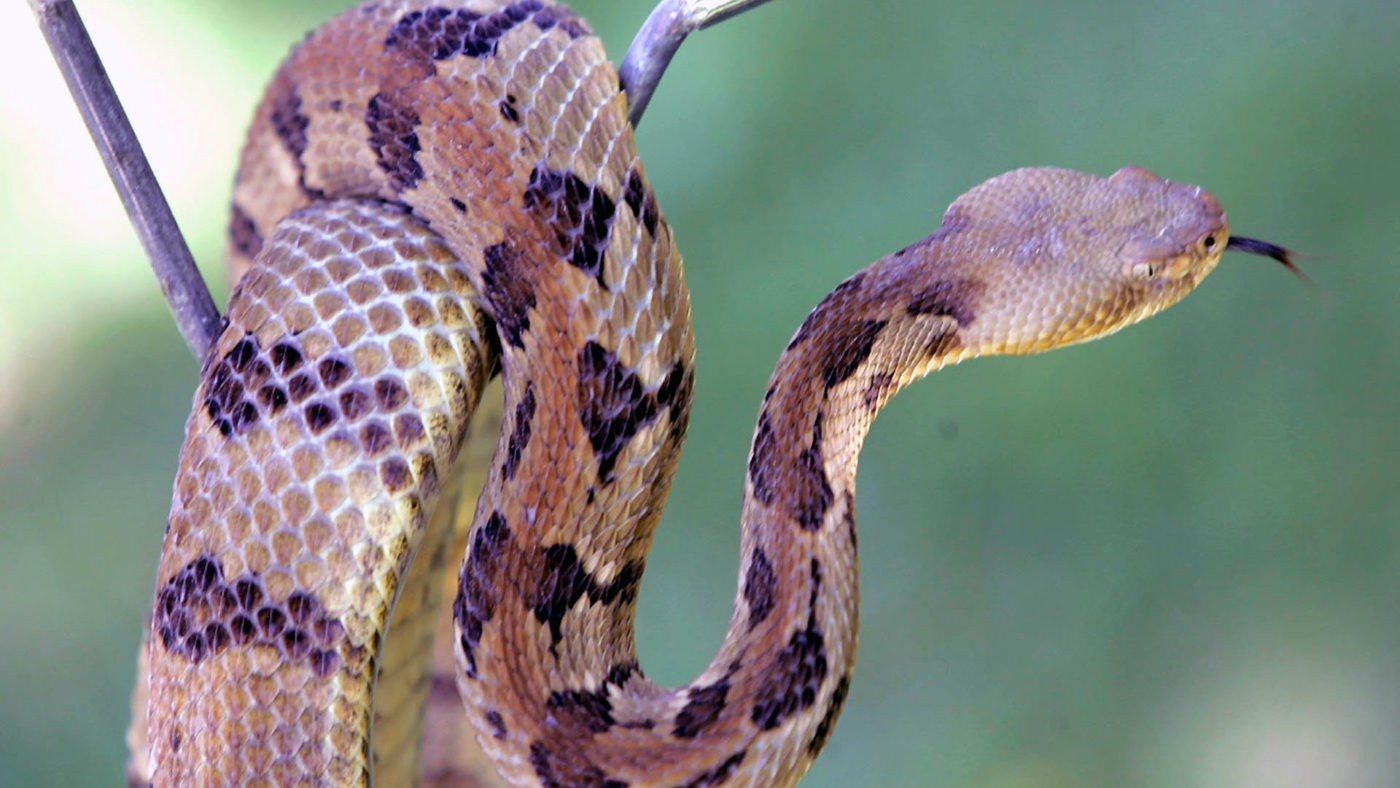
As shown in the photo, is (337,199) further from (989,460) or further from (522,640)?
(989,460)

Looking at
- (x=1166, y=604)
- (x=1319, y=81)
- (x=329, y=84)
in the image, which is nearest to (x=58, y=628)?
(x=329, y=84)

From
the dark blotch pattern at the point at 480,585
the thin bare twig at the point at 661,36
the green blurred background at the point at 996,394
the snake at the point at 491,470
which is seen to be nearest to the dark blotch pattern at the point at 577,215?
the snake at the point at 491,470

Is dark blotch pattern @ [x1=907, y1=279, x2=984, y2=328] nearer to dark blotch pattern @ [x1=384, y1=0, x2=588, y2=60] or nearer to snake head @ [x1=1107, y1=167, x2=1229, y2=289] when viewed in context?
snake head @ [x1=1107, y1=167, x2=1229, y2=289]

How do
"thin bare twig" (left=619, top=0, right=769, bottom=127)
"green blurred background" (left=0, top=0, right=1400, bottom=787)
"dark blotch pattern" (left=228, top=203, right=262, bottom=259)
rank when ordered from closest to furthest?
"thin bare twig" (left=619, top=0, right=769, bottom=127), "dark blotch pattern" (left=228, top=203, right=262, bottom=259), "green blurred background" (left=0, top=0, right=1400, bottom=787)

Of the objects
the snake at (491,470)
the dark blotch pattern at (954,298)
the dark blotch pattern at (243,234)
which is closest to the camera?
the snake at (491,470)

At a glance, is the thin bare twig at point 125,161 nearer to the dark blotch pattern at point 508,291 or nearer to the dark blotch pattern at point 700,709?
the dark blotch pattern at point 508,291

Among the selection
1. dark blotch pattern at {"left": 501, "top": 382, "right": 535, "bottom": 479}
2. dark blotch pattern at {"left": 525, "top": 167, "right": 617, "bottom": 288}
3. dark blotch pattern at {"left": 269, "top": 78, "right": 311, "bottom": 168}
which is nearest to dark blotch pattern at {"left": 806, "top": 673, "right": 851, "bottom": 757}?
dark blotch pattern at {"left": 501, "top": 382, "right": 535, "bottom": 479}

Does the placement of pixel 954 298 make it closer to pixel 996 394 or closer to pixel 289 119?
pixel 289 119

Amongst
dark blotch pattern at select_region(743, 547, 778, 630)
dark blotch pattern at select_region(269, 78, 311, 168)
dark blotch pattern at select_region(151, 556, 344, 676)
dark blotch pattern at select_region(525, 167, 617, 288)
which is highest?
dark blotch pattern at select_region(269, 78, 311, 168)
